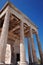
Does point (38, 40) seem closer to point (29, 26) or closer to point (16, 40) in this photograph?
point (29, 26)

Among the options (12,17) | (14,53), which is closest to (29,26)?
(12,17)

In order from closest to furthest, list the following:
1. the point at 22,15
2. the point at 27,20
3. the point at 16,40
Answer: the point at 22,15
the point at 27,20
the point at 16,40

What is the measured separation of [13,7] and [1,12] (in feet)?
6.65

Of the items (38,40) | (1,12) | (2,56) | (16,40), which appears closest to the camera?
(2,56)

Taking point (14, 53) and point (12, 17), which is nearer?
point (12, 17)

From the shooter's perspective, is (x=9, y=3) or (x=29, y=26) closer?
(x=9, y=3)

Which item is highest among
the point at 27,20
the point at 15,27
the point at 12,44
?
the point at 27,20

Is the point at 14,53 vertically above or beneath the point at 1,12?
beneath

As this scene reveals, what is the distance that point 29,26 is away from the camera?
52.6ft

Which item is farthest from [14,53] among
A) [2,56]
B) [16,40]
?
[2,56]

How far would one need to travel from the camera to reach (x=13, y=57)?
661 inches

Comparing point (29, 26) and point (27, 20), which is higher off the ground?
point (27, 20)

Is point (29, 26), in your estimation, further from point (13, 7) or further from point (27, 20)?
point (13, 7)

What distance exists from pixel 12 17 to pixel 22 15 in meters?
1.81
